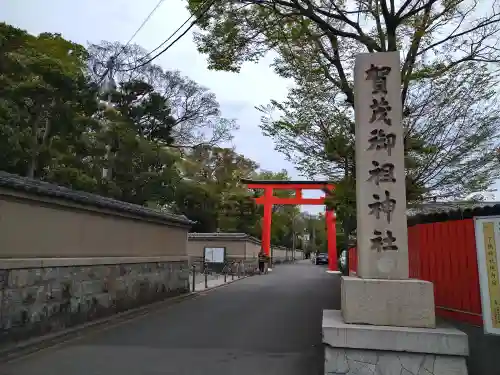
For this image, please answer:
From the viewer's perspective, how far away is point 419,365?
5426 mm

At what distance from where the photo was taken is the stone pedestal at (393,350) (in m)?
5.36

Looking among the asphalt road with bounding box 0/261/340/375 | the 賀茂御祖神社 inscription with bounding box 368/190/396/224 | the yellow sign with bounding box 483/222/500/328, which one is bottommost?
the asphalt road with bounding box 0/261/340/375

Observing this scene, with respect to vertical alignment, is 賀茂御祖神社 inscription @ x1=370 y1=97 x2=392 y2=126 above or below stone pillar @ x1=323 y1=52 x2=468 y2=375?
above

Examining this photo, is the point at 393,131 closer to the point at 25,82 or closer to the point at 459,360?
the point at 459,360

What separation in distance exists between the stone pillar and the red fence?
61.7 inches

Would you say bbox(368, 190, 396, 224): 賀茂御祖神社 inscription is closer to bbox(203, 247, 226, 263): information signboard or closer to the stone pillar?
the stone pillar

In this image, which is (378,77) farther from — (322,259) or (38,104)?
(322,259)

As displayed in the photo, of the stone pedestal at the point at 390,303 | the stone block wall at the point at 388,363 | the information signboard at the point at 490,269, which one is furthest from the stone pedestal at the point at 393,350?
the information signboard at the point at 490,269

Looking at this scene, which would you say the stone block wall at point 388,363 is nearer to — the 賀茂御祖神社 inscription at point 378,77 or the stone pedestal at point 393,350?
the stone pedestal at point 393,350

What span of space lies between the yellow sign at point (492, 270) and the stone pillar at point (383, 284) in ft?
1.55

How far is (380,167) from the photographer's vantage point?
647 cm

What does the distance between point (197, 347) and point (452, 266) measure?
4.67 m

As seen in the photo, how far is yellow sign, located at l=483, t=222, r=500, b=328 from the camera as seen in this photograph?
17.0 ft

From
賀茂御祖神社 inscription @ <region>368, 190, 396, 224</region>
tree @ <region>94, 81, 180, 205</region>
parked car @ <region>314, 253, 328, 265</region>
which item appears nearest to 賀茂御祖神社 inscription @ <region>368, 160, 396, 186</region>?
賀茂御祖神社 inscription @ <region>368, 190, 396, 224</region>
